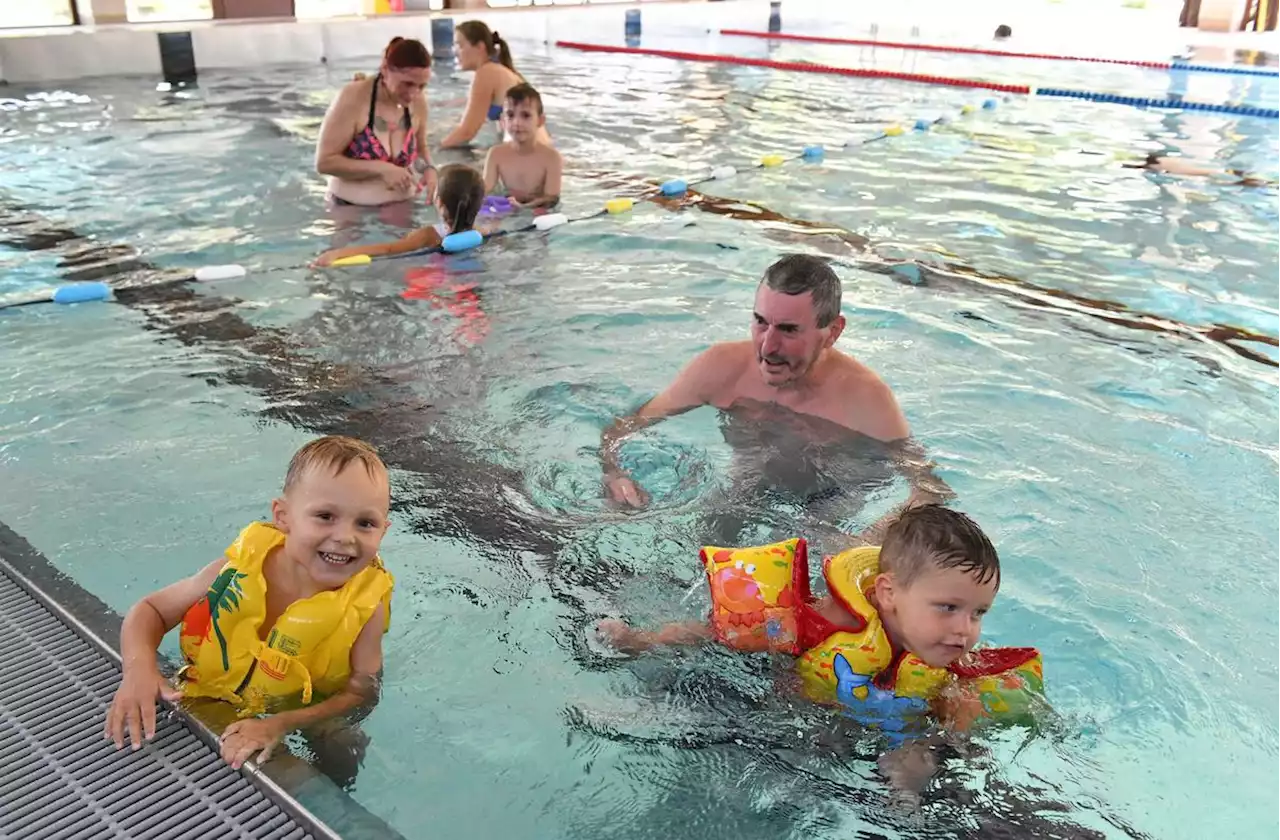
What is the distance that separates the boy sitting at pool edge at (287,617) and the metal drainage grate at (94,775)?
0.06 m

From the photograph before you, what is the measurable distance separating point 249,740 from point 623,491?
1.59 metres

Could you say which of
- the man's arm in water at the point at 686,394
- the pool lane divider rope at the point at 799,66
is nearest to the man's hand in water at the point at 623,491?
the man's arm in water at the point at 686,394

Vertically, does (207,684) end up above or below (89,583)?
above

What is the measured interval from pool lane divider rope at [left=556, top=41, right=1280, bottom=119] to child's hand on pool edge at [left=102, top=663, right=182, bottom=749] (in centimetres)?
1330

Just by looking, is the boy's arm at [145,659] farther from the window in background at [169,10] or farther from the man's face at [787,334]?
the window in background at [169,10]

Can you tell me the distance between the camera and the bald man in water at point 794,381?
3.52 meters

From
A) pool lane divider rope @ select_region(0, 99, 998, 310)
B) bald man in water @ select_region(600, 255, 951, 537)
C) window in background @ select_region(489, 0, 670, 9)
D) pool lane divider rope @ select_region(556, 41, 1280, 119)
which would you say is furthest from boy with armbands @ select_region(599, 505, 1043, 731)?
window in background @ select_region(489, 0, 670, 9)

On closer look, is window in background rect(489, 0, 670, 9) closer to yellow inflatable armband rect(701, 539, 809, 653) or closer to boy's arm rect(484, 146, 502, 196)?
boy's arm rect(484, 146, 502, 196)

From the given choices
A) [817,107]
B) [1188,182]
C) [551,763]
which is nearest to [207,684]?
[551,763]

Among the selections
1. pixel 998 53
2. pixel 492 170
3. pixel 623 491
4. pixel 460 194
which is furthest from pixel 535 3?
pixel 623 491

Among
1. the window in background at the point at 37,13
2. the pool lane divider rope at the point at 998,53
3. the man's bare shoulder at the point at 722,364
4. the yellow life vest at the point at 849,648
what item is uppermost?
the window in background at the point at 37,13

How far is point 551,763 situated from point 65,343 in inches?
141

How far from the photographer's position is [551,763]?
2623 mm

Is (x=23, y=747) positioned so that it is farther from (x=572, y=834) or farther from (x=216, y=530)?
(x=216, y=530)
